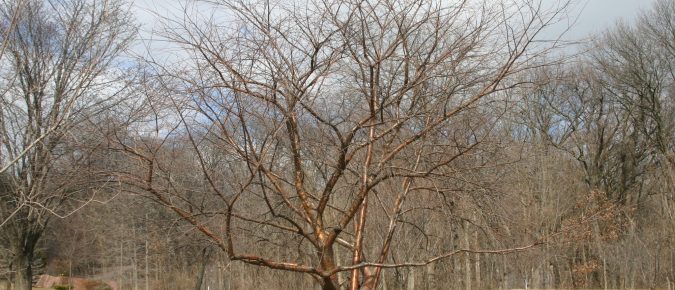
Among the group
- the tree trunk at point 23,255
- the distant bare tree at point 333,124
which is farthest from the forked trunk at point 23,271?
the distant bare tree at point 333,124

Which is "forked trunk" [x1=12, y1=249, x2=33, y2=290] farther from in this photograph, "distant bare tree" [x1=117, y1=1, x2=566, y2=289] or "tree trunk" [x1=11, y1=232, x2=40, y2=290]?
"distant bare tree" [x1=117, y1=1, x2=566, y2=289]

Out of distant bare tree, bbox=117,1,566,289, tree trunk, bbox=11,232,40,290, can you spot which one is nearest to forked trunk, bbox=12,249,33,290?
tree trunk, bbox=11,232,40,290

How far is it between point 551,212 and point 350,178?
20.9 metres

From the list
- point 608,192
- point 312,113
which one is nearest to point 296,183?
point 312,113

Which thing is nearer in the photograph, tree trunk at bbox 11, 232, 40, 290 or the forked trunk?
tree trunk at bbox 11, 232, 40, 290

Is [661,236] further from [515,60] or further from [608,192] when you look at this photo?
[515,60]

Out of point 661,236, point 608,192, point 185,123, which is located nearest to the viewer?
point 185,123

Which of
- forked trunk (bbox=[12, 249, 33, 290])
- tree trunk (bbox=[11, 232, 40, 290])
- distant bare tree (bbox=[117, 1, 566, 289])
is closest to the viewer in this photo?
distant bare tree (bbox=[117, 1, 566, 289])

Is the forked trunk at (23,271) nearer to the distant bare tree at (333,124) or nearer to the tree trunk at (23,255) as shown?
the tree trunk at (23,255)

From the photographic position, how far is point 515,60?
4949mm

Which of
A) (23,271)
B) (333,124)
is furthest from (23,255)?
(333,124)

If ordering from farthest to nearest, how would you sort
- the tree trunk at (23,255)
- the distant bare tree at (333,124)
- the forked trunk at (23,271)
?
the forked trunk at (23,271) < the tree trunk at (23,255) < the distant bare tree at (333,124)

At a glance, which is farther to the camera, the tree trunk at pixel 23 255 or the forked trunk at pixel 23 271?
the forked trunk at pixel 23 271

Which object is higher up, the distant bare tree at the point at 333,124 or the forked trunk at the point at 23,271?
the distant bare tree at the point at 333,124
